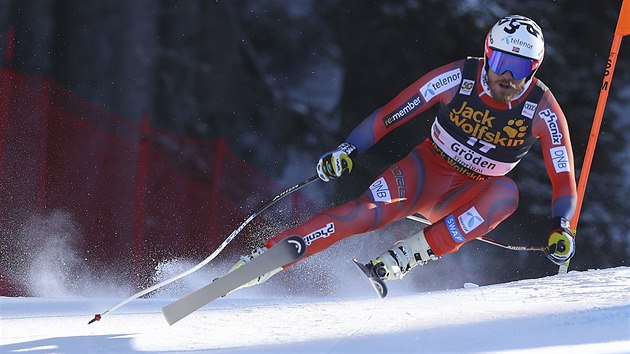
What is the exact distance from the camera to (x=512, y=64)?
438cm

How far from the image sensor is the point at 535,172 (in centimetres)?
1075

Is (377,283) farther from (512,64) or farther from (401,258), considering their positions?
(512,64)

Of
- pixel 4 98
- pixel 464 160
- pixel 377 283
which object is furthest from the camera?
pixel 4 98

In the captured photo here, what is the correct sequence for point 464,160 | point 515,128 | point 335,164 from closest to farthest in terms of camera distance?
point 335,164
point 515,128
point 464,160

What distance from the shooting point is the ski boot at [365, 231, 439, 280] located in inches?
168

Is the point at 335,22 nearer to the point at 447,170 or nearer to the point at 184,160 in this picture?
the point at 184,160

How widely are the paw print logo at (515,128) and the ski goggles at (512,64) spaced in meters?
0.23

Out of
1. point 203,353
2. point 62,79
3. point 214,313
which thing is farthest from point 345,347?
point 62,79

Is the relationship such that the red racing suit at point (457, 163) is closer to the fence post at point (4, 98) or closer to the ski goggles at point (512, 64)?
the ski goggles at point (512, 64)

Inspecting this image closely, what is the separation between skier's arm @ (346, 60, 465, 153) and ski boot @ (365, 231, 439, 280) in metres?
0.57

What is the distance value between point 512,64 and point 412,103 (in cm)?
54

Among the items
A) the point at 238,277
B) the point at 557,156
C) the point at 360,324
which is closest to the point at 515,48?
the point at 557,156

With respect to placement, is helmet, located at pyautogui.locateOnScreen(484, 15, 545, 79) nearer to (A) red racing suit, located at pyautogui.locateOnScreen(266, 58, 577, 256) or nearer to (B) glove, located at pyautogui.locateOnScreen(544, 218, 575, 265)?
(A) red racing suit, located at pyautogui.locateOnScreen(266, 58, 577, 256)

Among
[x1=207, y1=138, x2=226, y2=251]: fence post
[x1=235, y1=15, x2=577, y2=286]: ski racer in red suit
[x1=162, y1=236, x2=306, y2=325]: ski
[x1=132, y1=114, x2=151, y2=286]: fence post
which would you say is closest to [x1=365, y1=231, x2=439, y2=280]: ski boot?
[x1=235, y1=15, x2=577, y2=286]: ski racer in red suit
